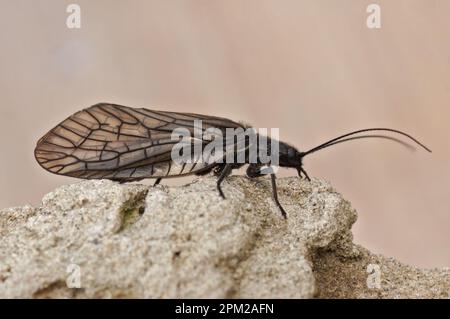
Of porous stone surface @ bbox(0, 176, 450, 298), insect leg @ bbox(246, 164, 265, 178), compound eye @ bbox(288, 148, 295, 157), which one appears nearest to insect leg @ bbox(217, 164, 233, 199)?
porous stone surface @ bbox(0, 176, 450, 298)

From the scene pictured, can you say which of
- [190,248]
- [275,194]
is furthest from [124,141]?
[190,248]

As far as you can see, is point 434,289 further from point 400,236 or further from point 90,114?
point 400,236

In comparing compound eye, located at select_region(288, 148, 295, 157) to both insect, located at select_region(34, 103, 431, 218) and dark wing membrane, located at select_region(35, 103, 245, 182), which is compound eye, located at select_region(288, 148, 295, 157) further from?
dark wing membrane, located at select_region(35, 103, 245, 182)

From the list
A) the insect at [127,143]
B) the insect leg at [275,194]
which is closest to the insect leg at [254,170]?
the insect at [127,143]

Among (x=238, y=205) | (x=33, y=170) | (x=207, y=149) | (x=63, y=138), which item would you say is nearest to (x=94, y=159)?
(x=63, y=138)

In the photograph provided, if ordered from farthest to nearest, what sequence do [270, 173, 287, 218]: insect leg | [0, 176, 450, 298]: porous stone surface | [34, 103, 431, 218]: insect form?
1. [34, 103, 431, 218]: insect
2. [270, 173, 287, 218]: insect leg
3. [0, 176, 450, 298]: porous stone surface

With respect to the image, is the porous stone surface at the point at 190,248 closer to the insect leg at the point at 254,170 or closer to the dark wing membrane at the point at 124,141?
the insect leg at the point at 254,170

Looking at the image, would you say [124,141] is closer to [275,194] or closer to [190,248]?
[275,194]
